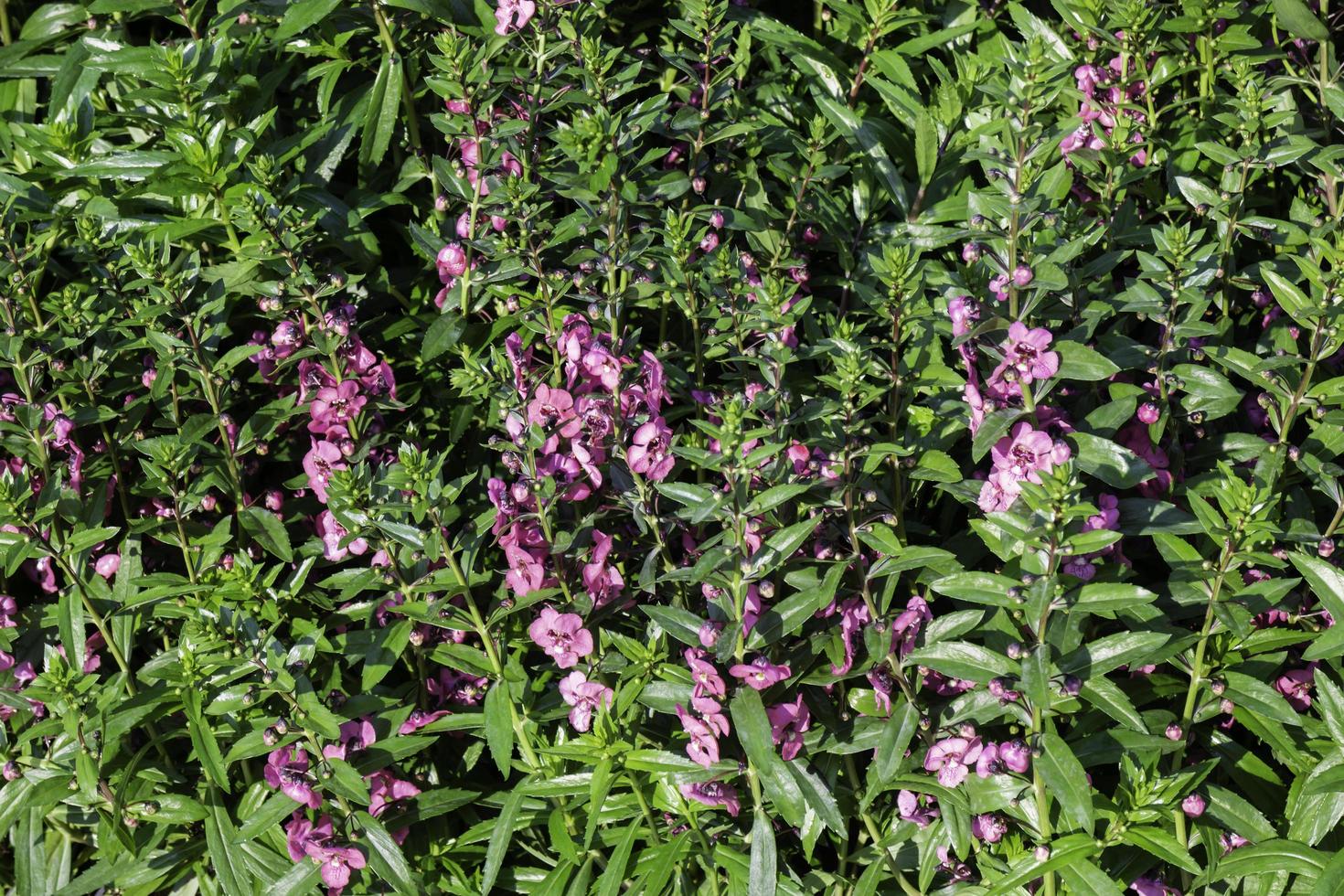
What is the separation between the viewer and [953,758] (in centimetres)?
269

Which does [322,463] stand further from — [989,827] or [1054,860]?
[1054,860]

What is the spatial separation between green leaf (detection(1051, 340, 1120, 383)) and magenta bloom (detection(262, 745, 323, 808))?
196 cm

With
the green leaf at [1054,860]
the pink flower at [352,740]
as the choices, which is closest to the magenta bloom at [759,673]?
the green leaf at [1054,860]

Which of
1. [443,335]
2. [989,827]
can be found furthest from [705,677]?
[443,335]

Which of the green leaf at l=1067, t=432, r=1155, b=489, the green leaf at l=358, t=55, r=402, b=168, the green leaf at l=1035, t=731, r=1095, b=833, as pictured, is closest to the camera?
the green leaf at l=1035, t=731, r=1095, b=833

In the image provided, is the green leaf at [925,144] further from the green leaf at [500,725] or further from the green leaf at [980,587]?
the green leaf at [500,725]

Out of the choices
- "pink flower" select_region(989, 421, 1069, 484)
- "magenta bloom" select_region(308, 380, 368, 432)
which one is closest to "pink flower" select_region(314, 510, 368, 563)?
"magenta bloom" select_region(308, 380, 368, 432)

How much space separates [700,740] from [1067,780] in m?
0.78

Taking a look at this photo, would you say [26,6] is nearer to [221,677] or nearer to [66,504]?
[66,504]

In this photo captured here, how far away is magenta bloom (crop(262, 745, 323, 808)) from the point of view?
2848mm

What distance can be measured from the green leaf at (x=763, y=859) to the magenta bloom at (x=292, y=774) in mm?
1048

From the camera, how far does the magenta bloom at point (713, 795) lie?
2.79m

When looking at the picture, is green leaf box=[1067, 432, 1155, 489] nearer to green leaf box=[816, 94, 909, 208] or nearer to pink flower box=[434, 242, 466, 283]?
green leaf box=[816, 94, 909, 208]

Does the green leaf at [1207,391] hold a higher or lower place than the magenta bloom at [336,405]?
higher
